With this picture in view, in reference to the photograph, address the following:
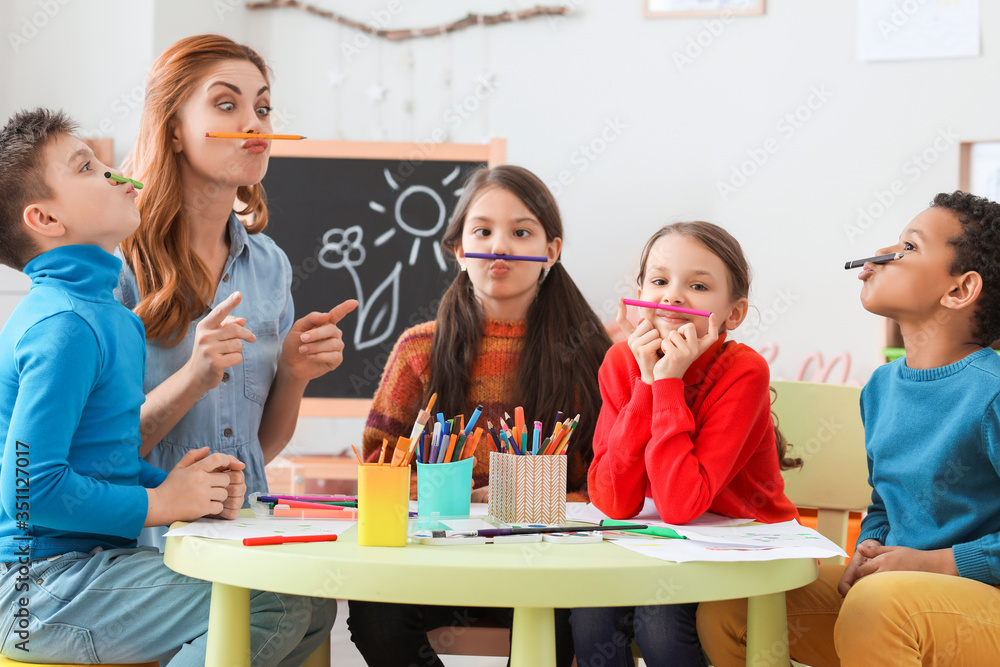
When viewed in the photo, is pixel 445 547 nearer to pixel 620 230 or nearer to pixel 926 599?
pixel 926 599

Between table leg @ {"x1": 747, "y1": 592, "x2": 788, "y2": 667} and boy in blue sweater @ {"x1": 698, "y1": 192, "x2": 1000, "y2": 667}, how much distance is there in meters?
0.09

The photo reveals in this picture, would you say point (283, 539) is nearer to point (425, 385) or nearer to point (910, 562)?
point (425, 385)

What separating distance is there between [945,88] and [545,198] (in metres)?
1.46

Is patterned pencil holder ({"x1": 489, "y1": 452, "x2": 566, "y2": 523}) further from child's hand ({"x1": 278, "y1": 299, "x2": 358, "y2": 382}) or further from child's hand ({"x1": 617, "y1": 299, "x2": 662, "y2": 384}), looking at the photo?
child's hand ({"x1": 278, "y1": 299, "x2": 358, "y2": 382})

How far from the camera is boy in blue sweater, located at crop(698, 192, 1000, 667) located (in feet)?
3.04

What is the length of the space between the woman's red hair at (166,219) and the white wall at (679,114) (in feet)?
3.37

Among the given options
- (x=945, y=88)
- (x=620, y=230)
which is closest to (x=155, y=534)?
(x=620, y=230)

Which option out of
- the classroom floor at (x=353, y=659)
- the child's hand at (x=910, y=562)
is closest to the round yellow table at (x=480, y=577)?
the child's hand at (x=910, y=562)

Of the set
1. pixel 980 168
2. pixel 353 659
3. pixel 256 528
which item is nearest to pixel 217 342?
pixel 256 528

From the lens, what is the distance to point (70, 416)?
37.4 inches

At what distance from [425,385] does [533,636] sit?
70cm

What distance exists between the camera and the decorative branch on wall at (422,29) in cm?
253

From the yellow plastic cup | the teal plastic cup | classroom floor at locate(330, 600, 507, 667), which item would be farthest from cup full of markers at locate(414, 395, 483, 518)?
classroom floor at locate(330, 600, 507, 667)

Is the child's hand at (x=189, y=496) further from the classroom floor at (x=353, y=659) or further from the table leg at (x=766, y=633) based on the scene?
the classroom floor at (x=353, y=659)
